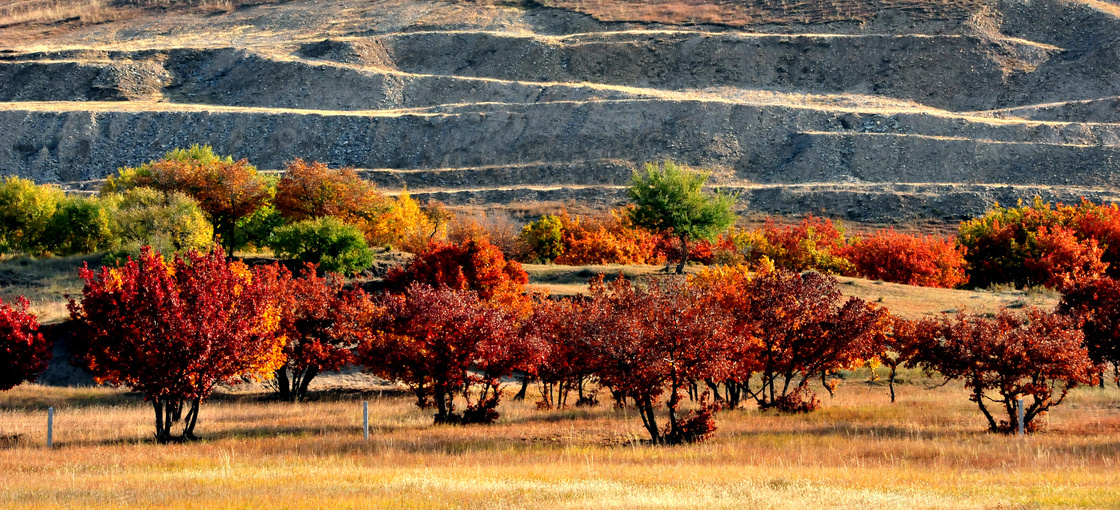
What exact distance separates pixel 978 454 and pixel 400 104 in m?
94.4

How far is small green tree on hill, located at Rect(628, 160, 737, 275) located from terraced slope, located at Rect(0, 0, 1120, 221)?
970 inches

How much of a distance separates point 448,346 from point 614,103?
73.8 meters

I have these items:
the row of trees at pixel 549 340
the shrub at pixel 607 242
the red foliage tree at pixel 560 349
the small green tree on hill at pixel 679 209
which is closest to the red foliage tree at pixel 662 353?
the row of trees at pixel 549 340

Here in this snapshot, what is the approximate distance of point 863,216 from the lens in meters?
80.5

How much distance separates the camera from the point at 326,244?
5216 centimetres

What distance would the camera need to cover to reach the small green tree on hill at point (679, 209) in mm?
57500

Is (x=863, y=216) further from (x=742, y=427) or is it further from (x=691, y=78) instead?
(x=742, y=427)

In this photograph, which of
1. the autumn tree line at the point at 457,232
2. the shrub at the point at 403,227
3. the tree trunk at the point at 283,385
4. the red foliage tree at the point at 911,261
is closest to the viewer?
the tree trunk at the point at 283,385

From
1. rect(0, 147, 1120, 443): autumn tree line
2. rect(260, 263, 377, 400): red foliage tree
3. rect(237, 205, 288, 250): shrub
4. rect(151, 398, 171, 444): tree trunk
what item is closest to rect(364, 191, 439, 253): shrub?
rect(237, 205, 288, 250): shrub

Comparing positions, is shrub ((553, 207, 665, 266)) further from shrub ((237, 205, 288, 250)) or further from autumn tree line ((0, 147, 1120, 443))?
shrub ((237, 205, 288, 250))

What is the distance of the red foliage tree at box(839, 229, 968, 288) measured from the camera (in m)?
61.5

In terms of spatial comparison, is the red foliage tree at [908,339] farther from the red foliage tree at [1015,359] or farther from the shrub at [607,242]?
the shrub at [607,242]

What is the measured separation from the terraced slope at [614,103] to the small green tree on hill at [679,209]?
2464 centimetres

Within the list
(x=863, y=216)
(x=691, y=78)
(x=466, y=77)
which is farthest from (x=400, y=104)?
(x=863, y=216)
